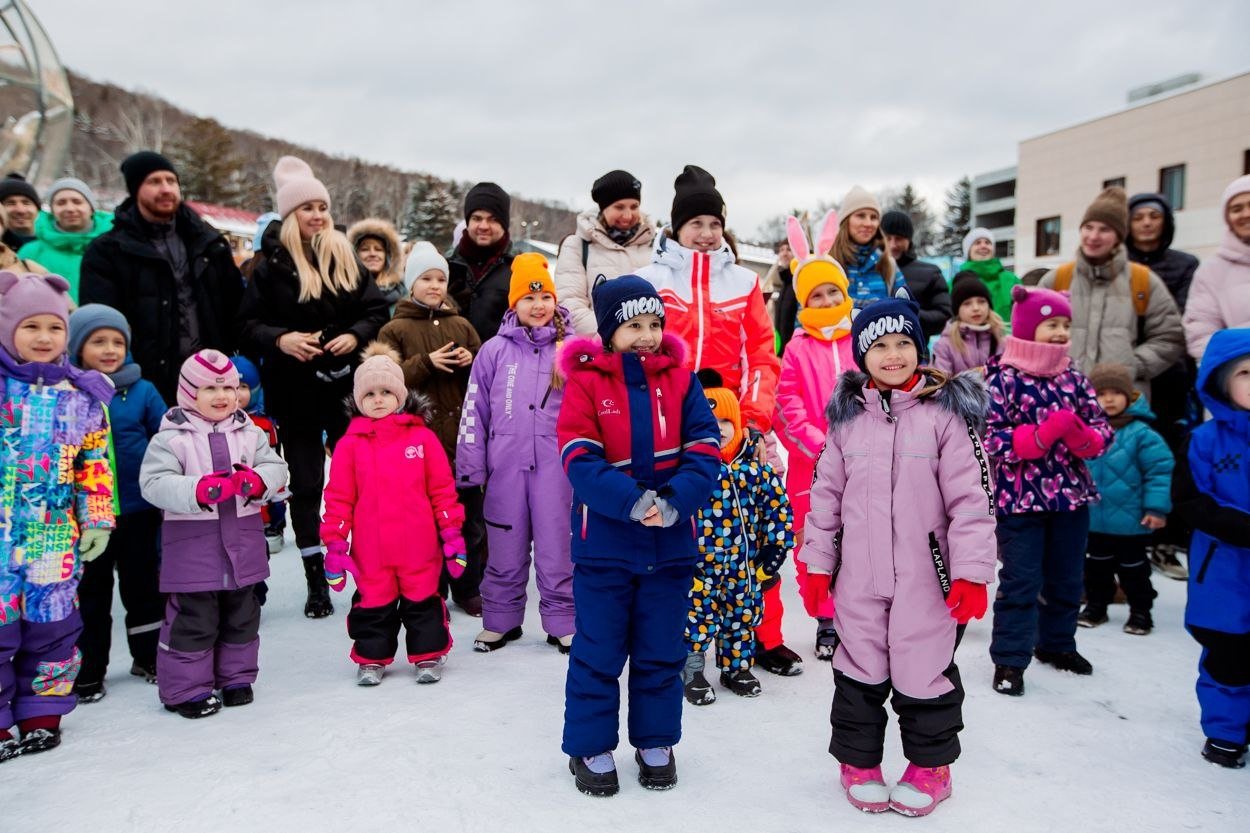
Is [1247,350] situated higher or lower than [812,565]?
higher

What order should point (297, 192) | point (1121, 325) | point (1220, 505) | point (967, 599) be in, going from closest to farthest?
point (967, 599) → point (1220, 505) → point (297, 192) → point (1121, 325)

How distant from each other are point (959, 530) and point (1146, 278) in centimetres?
360

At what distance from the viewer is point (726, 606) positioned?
3.53 metres

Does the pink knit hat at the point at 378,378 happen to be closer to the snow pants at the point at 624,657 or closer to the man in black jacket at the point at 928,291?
the snow pants at the point at 624,657

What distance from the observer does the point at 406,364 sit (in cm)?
438

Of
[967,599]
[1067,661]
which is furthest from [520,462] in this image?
[1067,661]

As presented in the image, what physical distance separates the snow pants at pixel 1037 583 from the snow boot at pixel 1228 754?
719 millimetres

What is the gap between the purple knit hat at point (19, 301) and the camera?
320 cm

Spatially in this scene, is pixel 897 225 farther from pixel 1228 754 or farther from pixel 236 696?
pixel 236 696

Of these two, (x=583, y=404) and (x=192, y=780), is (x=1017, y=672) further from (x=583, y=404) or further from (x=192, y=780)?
(x=192, y=780)

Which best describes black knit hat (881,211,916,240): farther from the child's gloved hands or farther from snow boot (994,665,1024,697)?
the child's gloved hands

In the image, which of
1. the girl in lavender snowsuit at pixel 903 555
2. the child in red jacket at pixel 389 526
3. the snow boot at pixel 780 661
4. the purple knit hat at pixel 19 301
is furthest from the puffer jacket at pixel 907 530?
the purple knit hat at pixel 19 301

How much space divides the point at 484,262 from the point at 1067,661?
13.0 feet

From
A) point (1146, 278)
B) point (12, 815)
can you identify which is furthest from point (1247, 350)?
point (12, 815)
